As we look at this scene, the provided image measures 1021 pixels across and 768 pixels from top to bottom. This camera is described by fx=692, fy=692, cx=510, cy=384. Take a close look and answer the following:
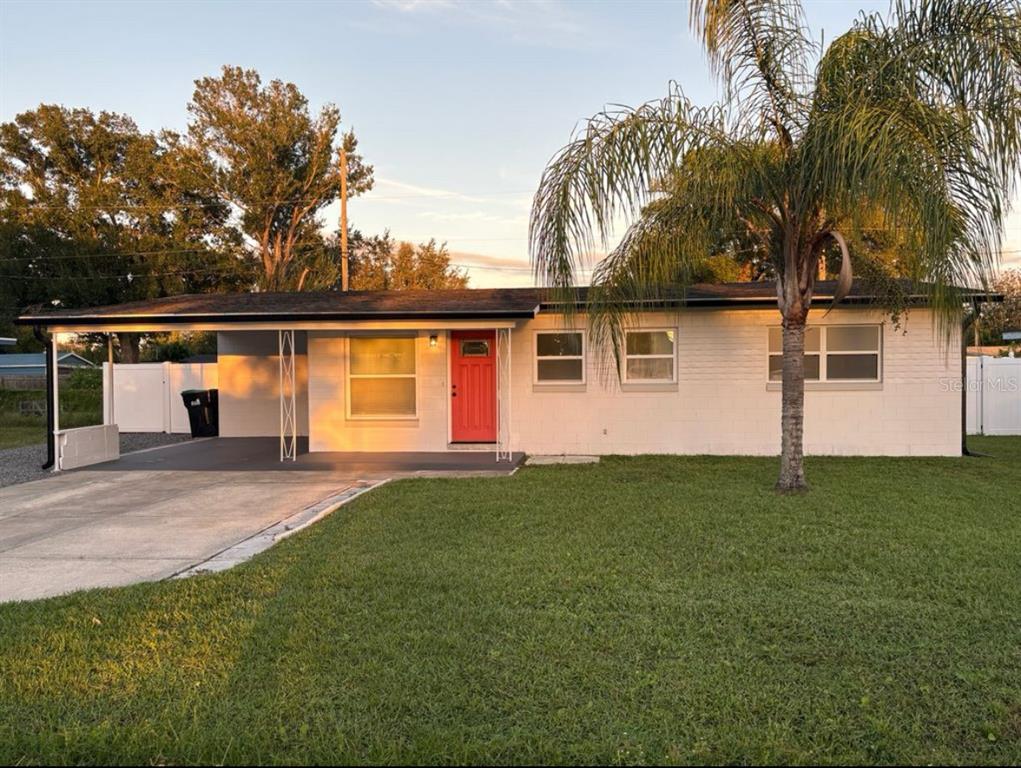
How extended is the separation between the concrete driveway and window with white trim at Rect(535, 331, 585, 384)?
4094mm

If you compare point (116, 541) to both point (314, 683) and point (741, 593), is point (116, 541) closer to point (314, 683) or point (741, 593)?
point (314, 683)

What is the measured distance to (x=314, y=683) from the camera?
134 inches

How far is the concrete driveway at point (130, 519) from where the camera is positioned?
566 centimetres

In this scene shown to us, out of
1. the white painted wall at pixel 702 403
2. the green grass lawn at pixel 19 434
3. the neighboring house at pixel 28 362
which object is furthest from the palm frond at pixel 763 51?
the neighboring house at pixel 28 362

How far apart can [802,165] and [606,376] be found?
5693 millimetres

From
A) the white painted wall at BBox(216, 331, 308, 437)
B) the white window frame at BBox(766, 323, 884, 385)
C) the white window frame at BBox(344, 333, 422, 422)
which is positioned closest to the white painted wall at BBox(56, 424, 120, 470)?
the white painted wall at BBox(216, 331, 308, 437)

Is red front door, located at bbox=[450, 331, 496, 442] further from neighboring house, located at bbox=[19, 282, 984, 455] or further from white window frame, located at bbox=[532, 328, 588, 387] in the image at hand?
white window frame, located at bbox=[532, 328, 588, 387]

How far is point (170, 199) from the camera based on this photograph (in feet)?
97.8

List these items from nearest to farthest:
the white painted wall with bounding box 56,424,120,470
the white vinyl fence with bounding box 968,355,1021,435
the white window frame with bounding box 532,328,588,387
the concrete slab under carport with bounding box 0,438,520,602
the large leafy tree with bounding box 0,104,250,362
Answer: the concrete slab under carport with bounding box 0,438,520,602 < the white painted wall with bounding box 56,424,120,470 < the white window frame with bounding box 532,328,588,387 < the white vinyl fence with bounding box 968,355,1021,435 < the large leafy tree with bounding box 0,104,250,362

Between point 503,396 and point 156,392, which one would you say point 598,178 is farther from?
point 156,392

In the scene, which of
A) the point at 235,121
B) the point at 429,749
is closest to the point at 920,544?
the point at 429,749

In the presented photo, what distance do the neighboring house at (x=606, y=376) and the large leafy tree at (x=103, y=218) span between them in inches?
713

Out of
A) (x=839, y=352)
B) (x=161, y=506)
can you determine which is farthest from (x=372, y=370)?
(x=839, y=352)

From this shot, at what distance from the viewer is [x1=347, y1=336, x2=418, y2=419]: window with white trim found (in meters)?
12.6
